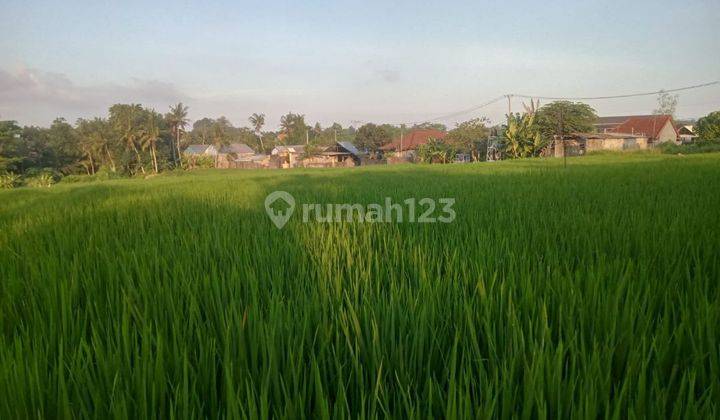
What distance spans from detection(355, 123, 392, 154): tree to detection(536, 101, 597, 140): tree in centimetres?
1730

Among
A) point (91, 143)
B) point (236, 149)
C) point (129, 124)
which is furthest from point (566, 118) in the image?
point (91, 143)

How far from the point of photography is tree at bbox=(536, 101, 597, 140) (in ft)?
104

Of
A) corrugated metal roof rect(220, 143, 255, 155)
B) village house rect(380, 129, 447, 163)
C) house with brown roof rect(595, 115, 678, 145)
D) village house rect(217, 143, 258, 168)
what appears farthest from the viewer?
corrugated metal roof rect(220, 143, 255, 155)

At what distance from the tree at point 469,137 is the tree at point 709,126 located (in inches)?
613

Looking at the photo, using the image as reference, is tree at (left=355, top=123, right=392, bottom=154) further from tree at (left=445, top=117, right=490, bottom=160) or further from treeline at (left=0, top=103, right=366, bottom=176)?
treeline at (left=0, top=103, right=366, bottom=176)

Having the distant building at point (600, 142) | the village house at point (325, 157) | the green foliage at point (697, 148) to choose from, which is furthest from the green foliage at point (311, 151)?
the green foliage at point (697, 148)

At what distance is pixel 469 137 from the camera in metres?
35.1

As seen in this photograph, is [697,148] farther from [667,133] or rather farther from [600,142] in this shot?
[667,133]

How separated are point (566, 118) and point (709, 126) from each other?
964 centimetres

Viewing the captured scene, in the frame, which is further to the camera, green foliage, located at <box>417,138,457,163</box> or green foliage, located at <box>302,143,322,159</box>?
green foliage, located at <box>302,143,322,159</box>

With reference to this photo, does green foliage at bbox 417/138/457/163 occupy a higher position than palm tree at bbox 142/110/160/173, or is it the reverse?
palm tree at bbox 142/110/160/173

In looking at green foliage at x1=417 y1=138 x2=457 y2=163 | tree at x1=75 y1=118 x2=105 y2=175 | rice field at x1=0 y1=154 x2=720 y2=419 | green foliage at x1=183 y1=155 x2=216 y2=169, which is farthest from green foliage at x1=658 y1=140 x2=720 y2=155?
tree at x1=75 y1=118 x2=105 y2=175

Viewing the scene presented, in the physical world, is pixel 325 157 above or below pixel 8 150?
below

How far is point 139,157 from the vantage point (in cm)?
4216
